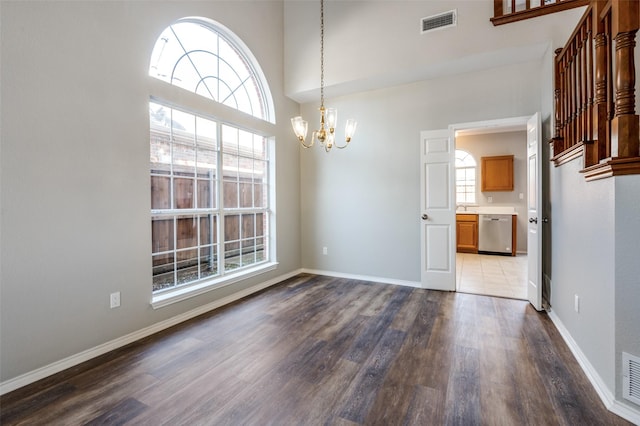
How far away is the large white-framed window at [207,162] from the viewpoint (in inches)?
119

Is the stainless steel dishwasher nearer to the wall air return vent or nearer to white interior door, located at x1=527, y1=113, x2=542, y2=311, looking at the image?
white interior door, located at x1=527, y1=113, x2=542, y2=311

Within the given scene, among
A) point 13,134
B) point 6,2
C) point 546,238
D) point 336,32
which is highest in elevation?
point 336,32

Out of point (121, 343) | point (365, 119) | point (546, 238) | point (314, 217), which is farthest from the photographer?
point (314, 217)

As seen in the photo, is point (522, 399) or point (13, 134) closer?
point (522, 399)

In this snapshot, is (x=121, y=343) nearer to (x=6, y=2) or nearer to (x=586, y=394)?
(x=6, y=2)

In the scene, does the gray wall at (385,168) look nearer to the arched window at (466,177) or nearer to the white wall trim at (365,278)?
the white wall trim at (365,278)

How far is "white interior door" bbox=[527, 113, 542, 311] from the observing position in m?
3.32

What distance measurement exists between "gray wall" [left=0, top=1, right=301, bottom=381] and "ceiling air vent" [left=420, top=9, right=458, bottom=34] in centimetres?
279

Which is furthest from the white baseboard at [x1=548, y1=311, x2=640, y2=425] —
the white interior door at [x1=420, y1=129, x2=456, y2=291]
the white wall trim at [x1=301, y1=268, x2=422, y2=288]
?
the white wall trim at [x1=301, y1=268, x2=422, y2=288]

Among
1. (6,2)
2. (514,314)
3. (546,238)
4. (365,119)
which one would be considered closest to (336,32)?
(365,119)

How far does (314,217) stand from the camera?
5.06 metres

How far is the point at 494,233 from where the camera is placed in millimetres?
6641

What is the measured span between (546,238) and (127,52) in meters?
4.70

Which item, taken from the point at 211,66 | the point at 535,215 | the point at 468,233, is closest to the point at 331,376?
the point at 535,215
